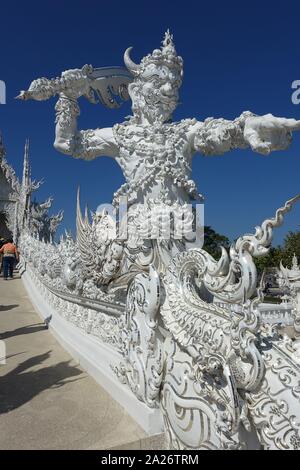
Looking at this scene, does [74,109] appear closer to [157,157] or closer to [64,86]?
[64,86]

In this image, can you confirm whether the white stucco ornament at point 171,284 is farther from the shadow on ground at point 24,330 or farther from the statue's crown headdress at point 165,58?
the shadow on ground at point 24,330

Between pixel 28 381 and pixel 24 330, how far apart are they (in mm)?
2403

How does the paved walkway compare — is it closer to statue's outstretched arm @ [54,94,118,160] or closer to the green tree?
the green tree

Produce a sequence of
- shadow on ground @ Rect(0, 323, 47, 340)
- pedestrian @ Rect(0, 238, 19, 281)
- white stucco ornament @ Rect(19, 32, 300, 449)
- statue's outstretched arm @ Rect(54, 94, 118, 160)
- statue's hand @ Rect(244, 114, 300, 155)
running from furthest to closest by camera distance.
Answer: pedestrian @ Rect(0, 238, 19, 281) → shadow on ground @ Rect(0, 323, 47, 340) → statue's outstretched arm @ Rect(54, 94, 118, 160) → statue's hand @ Rect(244, 114, 300, 155) → white stucco ornament @ Rect(19, 32, 300, 449)

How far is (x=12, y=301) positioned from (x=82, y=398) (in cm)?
658

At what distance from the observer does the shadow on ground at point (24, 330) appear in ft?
15.9

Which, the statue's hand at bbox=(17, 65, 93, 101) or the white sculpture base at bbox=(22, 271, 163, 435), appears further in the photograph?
the statue's hand at bbox=(17, 65, 93, 101)

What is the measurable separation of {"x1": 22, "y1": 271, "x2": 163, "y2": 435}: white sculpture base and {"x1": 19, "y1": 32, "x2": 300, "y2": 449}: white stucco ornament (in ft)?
0.14

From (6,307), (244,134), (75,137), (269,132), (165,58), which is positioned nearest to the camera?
(269,132)

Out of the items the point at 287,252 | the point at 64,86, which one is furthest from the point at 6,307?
the point at 287,252

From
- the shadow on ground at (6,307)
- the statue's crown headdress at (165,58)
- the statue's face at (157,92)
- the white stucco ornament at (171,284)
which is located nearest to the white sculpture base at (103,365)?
the white stucco ornament at (171,284)

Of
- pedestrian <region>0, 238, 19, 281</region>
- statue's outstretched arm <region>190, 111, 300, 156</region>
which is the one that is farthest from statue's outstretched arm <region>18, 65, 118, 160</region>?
pedestrian <region>0, 238, 19, 281</region>

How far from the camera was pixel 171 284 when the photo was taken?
2293 millimetres

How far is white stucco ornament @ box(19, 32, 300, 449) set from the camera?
1.50m
